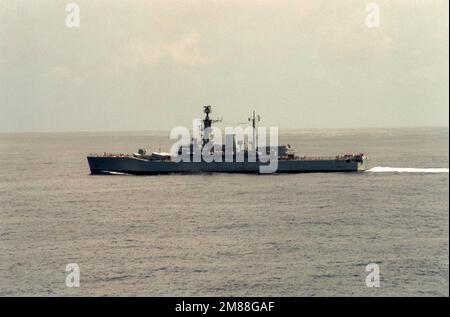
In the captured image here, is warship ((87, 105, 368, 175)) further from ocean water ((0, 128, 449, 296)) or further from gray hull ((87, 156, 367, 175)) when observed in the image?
ocean water ((0, 128, 449, 296))

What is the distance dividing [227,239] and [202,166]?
152ft

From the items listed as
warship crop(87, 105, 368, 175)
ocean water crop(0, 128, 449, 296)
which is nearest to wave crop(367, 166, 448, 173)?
warship crop(87, 105, 368, 175)

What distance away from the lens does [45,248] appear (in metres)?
42.0

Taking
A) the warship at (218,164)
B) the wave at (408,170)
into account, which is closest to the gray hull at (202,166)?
the warship at (218,164)

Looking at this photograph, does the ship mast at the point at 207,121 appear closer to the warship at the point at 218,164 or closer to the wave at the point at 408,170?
the warship at the point at 218,164

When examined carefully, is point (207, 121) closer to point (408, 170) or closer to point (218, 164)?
point (218, 164)

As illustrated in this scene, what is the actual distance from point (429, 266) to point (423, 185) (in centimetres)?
4009

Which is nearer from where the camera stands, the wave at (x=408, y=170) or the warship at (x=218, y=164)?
the warship at (x=218, y=164)

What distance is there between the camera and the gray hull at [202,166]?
88.8 m

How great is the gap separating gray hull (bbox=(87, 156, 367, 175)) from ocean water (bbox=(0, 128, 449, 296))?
11518mm

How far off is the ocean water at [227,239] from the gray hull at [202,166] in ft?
37.8

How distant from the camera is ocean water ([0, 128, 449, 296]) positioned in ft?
111

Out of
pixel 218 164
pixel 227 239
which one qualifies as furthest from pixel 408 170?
pixel 227 239
